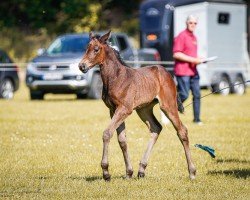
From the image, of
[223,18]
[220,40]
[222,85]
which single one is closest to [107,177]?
[222,85]

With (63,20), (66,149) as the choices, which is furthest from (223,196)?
(63,20)

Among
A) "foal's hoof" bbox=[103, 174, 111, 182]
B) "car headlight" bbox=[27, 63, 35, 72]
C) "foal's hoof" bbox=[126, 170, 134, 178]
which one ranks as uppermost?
"foal's hoof" bbox=[103, 174, 111, 182]

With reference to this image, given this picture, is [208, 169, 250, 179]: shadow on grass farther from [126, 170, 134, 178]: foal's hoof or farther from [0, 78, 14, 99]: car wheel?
[0, 78, 14, 99]: car wheel

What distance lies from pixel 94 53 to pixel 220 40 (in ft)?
71.2

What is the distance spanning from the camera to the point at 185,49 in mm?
15859

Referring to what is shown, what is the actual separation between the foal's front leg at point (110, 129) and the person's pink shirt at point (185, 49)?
22.0ft

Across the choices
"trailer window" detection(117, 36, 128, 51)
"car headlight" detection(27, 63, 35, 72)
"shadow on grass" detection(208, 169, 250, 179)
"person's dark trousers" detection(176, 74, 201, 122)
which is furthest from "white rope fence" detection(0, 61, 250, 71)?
"shadow on grass" detection(208, 169, 250, 179)

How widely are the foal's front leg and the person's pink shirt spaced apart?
22.0 ft

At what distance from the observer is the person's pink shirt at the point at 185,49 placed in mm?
15742

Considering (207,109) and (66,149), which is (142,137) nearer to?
(66,149)

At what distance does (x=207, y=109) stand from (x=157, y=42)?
10.1 meters

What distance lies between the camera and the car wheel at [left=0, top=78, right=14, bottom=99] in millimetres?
26516

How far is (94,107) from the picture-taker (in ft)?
73.8

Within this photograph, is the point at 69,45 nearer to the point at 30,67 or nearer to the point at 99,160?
the point at 30,67
